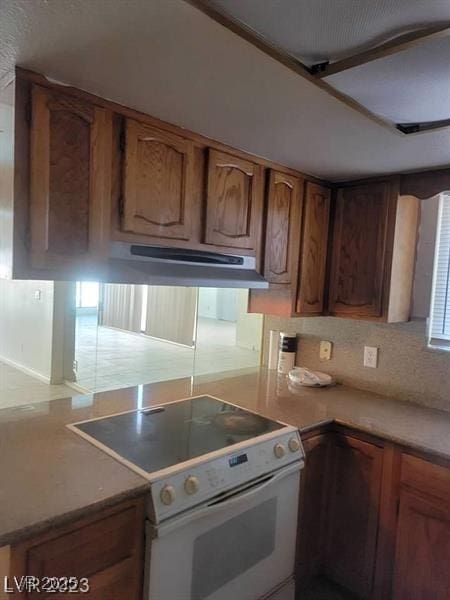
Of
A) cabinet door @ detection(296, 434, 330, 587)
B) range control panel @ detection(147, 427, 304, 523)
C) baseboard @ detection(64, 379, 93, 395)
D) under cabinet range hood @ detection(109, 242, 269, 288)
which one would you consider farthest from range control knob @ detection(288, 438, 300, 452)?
baseboard @ detection(64, 379, 93, 395)

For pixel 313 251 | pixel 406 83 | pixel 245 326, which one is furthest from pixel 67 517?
pixel 245 326

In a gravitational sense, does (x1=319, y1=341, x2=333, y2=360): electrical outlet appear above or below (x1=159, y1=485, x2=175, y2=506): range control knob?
above

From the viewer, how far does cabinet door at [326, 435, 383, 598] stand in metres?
1.85

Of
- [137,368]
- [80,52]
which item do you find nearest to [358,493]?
[80,52]

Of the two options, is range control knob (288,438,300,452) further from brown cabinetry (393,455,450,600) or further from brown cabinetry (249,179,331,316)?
brown cabinetry (249,179,331,316)

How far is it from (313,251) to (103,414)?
1417 mm

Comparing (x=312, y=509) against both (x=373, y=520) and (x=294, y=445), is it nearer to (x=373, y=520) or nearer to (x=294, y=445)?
(x=373, y=520)

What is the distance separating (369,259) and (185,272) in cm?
112

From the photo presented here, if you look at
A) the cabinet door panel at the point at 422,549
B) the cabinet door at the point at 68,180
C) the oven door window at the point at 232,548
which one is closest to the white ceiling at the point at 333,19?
the cabinet door at the point at 68,180

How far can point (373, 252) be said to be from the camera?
7.25 ft

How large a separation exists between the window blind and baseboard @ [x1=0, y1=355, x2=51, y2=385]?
448 centimetres

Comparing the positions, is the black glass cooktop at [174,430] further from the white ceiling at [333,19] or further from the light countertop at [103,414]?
the white ceiling at [333,19]

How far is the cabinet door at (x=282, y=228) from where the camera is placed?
6.84 feet

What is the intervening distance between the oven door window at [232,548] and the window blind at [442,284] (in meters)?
1.26
